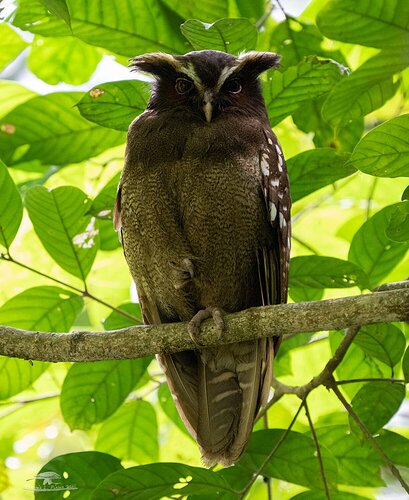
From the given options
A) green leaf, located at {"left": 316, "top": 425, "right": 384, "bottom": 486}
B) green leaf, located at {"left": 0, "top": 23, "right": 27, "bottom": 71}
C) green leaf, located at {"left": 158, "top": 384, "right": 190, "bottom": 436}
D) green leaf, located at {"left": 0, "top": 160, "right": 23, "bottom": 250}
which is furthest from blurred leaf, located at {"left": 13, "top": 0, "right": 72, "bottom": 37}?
green leaf, located at {"left": 316, "top": 425, "right": 384, "bottom": 486}

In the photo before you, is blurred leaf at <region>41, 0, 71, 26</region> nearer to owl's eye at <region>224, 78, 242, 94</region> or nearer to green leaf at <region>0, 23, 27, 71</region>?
owl's eye at <region>224, 78, 242, 94</region>

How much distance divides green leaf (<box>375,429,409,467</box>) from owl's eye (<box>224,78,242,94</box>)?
1.73 m

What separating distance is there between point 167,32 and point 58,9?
4.63 ft

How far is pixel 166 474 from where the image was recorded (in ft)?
10.2

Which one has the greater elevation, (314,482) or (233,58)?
(233,58)

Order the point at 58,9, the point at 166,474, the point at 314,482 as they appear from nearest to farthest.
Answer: the point at 58,9, the point at 166,474, the point at 314,482

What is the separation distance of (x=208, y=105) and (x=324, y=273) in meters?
0.94

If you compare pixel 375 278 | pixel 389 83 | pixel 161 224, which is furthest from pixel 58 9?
pixel 375 278

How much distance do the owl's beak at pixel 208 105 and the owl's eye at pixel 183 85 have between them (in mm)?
135

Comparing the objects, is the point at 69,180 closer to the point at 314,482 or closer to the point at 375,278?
the point at 375,278

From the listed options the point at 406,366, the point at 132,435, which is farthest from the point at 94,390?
the point at 406,366

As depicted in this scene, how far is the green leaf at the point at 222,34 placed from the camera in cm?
328

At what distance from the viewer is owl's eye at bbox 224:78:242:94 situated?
386 centimetres

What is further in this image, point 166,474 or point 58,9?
point 166,474
